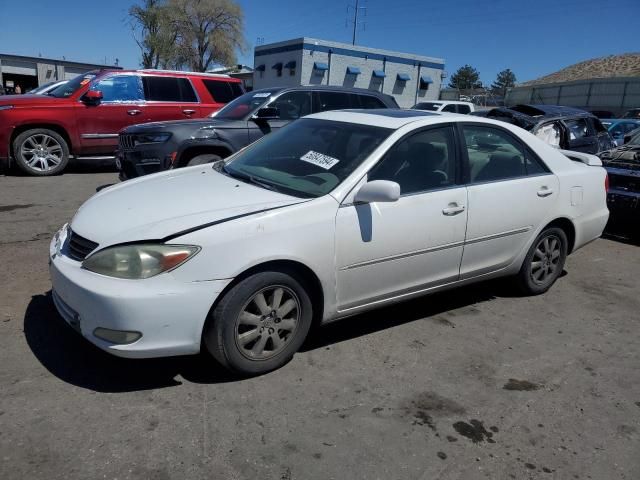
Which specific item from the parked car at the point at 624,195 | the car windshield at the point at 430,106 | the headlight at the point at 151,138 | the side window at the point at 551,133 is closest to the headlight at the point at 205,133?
the headlight at the point at 151,138

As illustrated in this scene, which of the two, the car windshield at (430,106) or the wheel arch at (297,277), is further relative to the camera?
the car windshield at (430,106)

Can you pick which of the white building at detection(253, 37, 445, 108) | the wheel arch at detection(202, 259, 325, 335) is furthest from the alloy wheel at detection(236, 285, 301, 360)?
the white building at detection(253, 37, 445, 108)

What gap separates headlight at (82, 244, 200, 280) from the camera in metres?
2.83

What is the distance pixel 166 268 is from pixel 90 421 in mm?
855

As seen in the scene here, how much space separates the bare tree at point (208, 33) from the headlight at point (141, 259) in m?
46.5

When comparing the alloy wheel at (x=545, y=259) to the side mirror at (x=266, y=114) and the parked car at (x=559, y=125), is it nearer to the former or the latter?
the side mirror at (x=266, y=114)

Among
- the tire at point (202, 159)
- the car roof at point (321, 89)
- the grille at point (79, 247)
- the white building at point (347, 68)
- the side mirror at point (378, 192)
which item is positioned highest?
the white building at point (347, 68)

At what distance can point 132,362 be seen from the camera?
10.8 ft

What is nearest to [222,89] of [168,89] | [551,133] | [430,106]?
[168,89]

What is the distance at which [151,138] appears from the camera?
23.5 ft

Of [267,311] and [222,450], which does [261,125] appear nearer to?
[267,311]

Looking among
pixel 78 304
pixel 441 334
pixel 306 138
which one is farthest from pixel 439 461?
pixel 306 138

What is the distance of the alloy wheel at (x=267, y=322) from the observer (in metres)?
3.08

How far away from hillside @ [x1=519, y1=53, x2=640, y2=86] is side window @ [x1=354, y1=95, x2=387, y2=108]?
2835 inches
